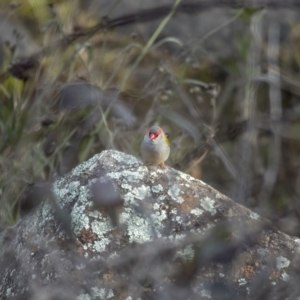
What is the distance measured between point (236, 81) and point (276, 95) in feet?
1.80

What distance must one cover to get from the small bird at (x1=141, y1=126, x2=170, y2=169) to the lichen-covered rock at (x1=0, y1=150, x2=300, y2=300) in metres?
0.26

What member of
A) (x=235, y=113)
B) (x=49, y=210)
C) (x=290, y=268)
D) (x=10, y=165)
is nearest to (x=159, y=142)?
(x=10, y=165)

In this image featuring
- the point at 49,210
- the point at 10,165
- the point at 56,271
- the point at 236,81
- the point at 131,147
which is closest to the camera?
the point at 56,271

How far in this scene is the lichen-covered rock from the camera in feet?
7.11

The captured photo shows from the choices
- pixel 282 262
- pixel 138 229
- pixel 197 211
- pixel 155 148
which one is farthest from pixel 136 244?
pixel 155 148

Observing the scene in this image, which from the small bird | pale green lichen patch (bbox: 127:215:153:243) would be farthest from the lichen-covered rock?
the small bird

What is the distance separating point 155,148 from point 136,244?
1.03 meters

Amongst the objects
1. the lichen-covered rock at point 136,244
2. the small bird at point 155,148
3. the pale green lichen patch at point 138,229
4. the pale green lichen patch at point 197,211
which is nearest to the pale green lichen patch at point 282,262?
the lichen-covered rock at point 136,244

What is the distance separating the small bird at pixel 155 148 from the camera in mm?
3152

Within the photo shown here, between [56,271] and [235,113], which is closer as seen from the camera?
[56,271]

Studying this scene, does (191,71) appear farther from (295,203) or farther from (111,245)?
(295,203)

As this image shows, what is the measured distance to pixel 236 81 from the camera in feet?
18.4

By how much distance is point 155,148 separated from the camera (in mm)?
3346

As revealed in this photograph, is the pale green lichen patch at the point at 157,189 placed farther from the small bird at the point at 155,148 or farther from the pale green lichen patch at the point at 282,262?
the pale green lichen patch at the point at 282,262
